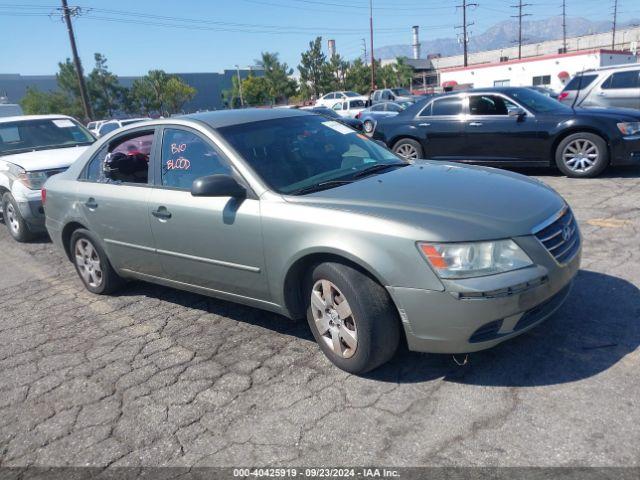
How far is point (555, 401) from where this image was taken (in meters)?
2.82

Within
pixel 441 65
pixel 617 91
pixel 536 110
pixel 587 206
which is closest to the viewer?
pixel 587 206

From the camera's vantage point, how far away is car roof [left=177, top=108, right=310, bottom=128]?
404 cm

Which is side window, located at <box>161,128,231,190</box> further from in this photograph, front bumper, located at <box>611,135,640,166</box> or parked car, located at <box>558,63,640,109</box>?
parked car, located at <box>558,63,640,109</box>

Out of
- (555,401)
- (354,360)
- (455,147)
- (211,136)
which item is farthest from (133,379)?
(455,147)

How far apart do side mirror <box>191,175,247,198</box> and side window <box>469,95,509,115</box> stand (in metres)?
6.54

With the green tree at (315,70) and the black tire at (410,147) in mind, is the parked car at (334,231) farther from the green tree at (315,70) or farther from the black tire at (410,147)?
the green tree at (315,70)

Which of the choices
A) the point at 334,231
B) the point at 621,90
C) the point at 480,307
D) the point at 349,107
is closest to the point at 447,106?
the point at 621,90

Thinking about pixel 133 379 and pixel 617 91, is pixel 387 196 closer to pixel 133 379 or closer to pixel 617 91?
pixel 133 379

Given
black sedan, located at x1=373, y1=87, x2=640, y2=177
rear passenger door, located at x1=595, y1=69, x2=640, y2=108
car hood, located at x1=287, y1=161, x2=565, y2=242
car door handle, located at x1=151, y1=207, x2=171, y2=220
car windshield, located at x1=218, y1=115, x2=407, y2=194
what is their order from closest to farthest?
1. car hood, located at x1=287, y1=161, x2=565, y2=242
2. car windshield, located at x1=218, y1=115, x2=407, y2=194
3. car door handle, located at x1=151, y1=207, x2=171, y2=220
4. black sedan, located at x1=373, y1=87, x2=640, y2=177
5. rear passenger door, located at x1=595, y1=69, x2=640, y2=108

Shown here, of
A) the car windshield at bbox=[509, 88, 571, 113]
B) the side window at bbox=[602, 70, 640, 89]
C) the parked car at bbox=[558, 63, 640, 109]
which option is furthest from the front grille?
the side window at bbox=[602, 70, 640, 89]

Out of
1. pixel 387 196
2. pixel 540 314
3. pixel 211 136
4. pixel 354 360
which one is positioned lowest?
pixel 354 360

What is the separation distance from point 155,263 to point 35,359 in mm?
1097

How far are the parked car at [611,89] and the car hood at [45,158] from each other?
33.7 ft

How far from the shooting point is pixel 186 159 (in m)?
4.03
